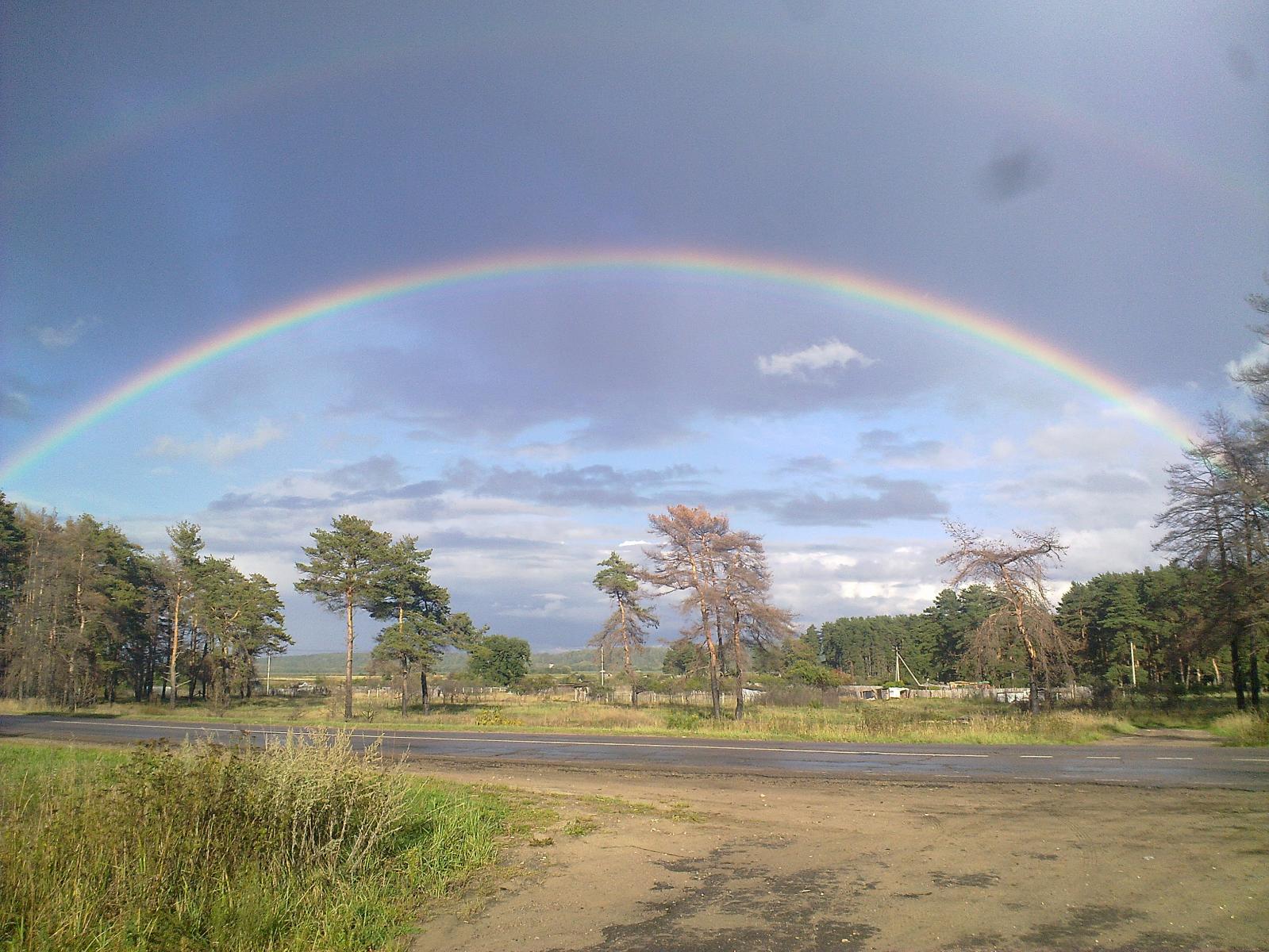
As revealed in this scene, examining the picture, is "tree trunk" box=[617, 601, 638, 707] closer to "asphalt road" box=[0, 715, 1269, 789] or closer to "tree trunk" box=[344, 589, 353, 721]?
"tree trunk" box=[344, 589, 353, 721]

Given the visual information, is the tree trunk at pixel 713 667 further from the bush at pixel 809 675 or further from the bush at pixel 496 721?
the bush at pixel 809 675

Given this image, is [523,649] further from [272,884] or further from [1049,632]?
[272,884]

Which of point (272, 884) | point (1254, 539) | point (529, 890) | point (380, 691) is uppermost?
point (1254, 539)

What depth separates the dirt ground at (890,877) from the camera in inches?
253

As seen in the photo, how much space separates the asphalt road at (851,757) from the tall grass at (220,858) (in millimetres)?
5413

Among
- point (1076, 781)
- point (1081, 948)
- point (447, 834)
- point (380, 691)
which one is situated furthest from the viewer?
point (380, 691)

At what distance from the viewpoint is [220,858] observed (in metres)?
6.91

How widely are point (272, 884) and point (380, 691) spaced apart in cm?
7743

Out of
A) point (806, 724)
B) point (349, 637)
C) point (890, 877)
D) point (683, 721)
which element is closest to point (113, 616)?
point (349, 637)

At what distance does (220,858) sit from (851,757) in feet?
53.2

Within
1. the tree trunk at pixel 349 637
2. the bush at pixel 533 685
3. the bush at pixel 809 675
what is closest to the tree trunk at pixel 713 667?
the tree trunk at pixel 349 637

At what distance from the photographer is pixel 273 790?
24.8ft

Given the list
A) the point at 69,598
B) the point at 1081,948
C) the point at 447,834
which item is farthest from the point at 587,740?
the point at 69,598

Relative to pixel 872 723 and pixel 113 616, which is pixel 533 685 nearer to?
pixel 113 616
